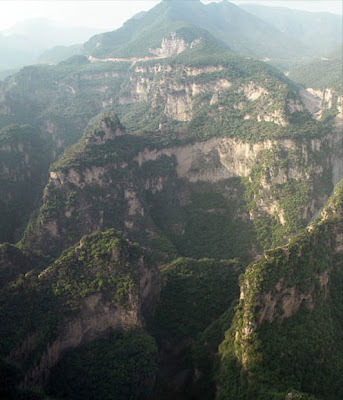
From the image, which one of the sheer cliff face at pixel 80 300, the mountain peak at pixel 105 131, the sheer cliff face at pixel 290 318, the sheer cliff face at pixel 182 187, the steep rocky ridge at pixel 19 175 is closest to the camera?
the sheer cliff face at pixel 290 318

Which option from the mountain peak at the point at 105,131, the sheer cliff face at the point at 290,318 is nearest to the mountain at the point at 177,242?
the sheer cliff face at the point at 290,318

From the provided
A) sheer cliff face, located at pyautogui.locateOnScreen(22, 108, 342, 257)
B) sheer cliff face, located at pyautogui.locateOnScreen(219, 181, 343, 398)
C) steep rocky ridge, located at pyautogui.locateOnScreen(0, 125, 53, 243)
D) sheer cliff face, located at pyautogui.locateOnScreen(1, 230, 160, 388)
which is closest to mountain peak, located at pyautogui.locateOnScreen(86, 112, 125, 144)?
sheer cliff face, located at pyautogui.locateOnScreen(22, 108, 342, 257)

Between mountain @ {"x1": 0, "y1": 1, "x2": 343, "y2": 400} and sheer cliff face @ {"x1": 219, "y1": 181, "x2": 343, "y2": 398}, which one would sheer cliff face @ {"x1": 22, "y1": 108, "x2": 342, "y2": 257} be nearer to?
mountain @ {"x1": 0, "y1": 1, "x2": 343, "y2": 400}

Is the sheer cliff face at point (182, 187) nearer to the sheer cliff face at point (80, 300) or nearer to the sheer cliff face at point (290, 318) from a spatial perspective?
the sheer cliff face at point (80, 300)

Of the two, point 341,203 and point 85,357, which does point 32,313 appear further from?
point 341,203

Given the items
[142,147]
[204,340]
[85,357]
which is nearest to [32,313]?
[85,357]

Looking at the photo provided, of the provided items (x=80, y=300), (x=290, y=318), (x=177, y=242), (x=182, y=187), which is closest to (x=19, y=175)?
(x=182, y=187)
